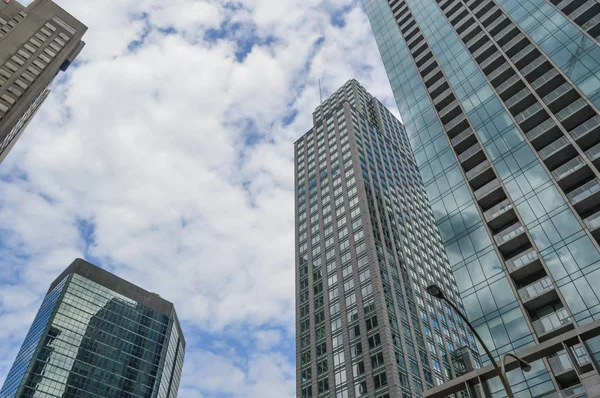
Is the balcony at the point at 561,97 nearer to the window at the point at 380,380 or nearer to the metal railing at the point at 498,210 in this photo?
the metal railing at the point at 498,210

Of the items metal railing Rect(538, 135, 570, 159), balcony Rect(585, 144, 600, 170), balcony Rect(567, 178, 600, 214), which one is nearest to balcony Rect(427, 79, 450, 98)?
metal railing Rect(538, 135, 570, 159)

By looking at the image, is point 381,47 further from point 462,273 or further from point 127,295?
point 127,295

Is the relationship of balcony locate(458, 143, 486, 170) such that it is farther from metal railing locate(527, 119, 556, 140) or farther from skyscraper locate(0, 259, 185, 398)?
skyscraper locate(0, 259, 185, 398)

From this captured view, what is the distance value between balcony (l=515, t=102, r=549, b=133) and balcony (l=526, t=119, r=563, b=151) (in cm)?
109

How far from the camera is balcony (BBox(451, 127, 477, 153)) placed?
58.4 metres

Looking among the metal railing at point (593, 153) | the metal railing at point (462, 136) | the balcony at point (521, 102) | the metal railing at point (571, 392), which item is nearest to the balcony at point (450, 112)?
the metal railing at point (462, 136)

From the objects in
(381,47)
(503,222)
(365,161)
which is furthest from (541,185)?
(365,161)

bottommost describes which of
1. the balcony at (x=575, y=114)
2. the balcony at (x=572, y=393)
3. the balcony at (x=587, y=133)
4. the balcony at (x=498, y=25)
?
the balcony at (x=572, y=393)

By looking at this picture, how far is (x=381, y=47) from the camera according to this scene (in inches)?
3433

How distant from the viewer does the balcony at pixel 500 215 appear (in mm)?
48750

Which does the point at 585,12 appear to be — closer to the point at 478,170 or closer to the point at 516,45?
the point at 516,45

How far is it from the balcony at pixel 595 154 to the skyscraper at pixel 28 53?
259 ft

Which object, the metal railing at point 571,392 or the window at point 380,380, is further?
the window at point 380,380

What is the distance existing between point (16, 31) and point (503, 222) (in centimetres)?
9481
